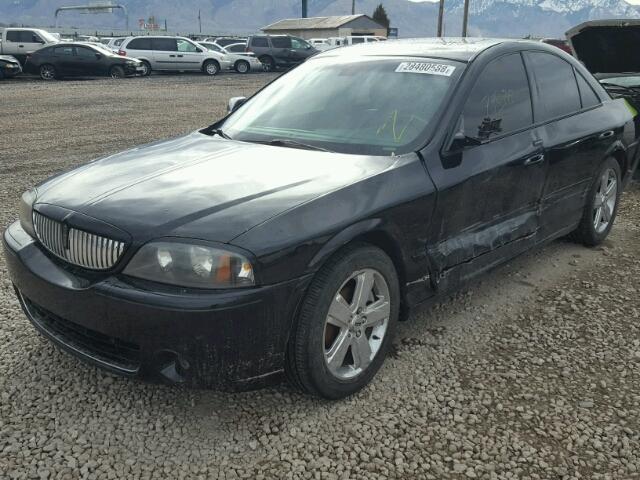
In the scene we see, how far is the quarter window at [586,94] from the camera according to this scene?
14.8 feet

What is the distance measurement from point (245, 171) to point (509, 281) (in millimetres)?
2249

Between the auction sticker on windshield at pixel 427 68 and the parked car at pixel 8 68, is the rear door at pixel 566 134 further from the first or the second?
the parked car at pixel 8 68

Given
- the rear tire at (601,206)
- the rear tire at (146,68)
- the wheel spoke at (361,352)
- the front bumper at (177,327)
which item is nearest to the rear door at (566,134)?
the rear tire at (601,206)

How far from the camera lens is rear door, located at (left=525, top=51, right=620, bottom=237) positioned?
157 inches

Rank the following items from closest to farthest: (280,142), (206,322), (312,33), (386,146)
A: 1. (206,322)
2. (386,146)
3. (280,142)
4. (312,33)

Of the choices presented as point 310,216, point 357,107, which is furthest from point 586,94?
point 310,216

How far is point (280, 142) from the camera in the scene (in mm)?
3416

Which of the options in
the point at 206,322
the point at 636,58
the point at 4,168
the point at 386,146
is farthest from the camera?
the point at 4,168

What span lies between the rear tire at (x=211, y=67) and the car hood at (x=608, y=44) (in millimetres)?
21554

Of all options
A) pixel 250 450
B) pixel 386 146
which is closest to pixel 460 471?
pixel 250 450

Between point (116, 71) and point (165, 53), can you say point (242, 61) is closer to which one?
point (165, 53)

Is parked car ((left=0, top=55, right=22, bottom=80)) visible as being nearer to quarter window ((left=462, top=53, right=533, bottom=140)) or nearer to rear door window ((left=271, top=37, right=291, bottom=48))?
rear door window ((left=271, top=37, right=291, bottom=48))

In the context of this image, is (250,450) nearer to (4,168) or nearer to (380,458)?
(380,458)

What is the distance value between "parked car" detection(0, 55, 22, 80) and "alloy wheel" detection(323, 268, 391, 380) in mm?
20923
